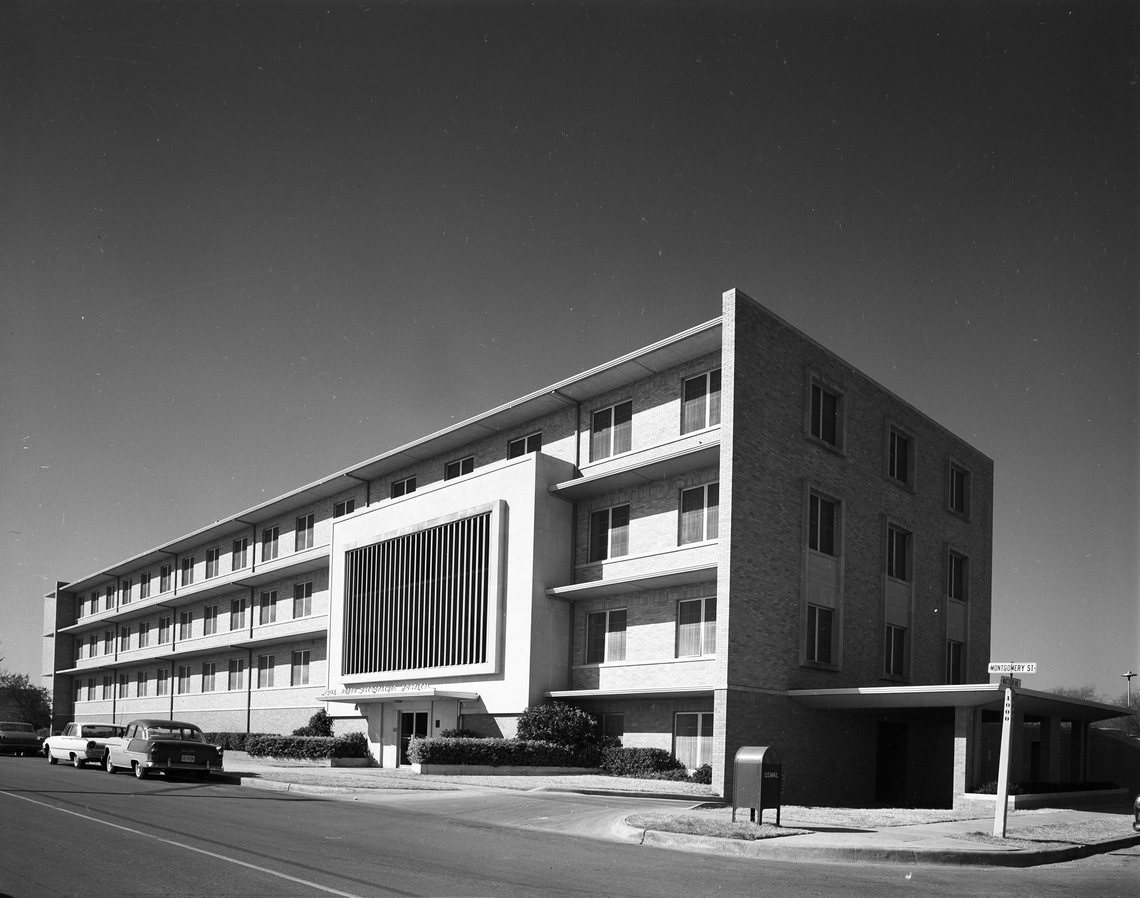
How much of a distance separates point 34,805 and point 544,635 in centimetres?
1631

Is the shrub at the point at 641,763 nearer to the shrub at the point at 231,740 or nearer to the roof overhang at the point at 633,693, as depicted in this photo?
the roof overhang at the point at 633,693

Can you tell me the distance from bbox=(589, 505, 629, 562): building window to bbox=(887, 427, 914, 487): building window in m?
8.81

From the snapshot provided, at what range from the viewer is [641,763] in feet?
97.9

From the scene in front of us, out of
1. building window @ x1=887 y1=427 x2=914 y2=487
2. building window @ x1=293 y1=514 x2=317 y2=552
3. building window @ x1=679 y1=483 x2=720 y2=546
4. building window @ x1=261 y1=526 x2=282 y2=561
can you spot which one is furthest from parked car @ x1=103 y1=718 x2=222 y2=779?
building window @ x1=261 y1=526 x2=282 y2=561

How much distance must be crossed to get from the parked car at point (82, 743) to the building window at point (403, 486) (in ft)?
44.4

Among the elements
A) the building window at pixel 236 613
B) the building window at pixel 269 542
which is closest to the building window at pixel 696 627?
the building window at pixel 269 542

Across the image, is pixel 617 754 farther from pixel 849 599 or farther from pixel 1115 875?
pixel 1115 875

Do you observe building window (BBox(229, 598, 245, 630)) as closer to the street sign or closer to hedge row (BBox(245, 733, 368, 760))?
hedge row (BBox(245, 733, 368, 760))

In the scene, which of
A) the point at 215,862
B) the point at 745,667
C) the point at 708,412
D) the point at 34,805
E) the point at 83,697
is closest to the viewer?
the point at 215,862

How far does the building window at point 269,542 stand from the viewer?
54.1m

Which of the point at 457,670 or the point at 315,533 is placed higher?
the point at 315,533

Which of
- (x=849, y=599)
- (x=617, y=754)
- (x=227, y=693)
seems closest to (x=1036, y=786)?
(x=849, y=599)

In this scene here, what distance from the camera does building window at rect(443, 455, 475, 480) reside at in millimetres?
40156

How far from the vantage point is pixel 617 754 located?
101 ft
